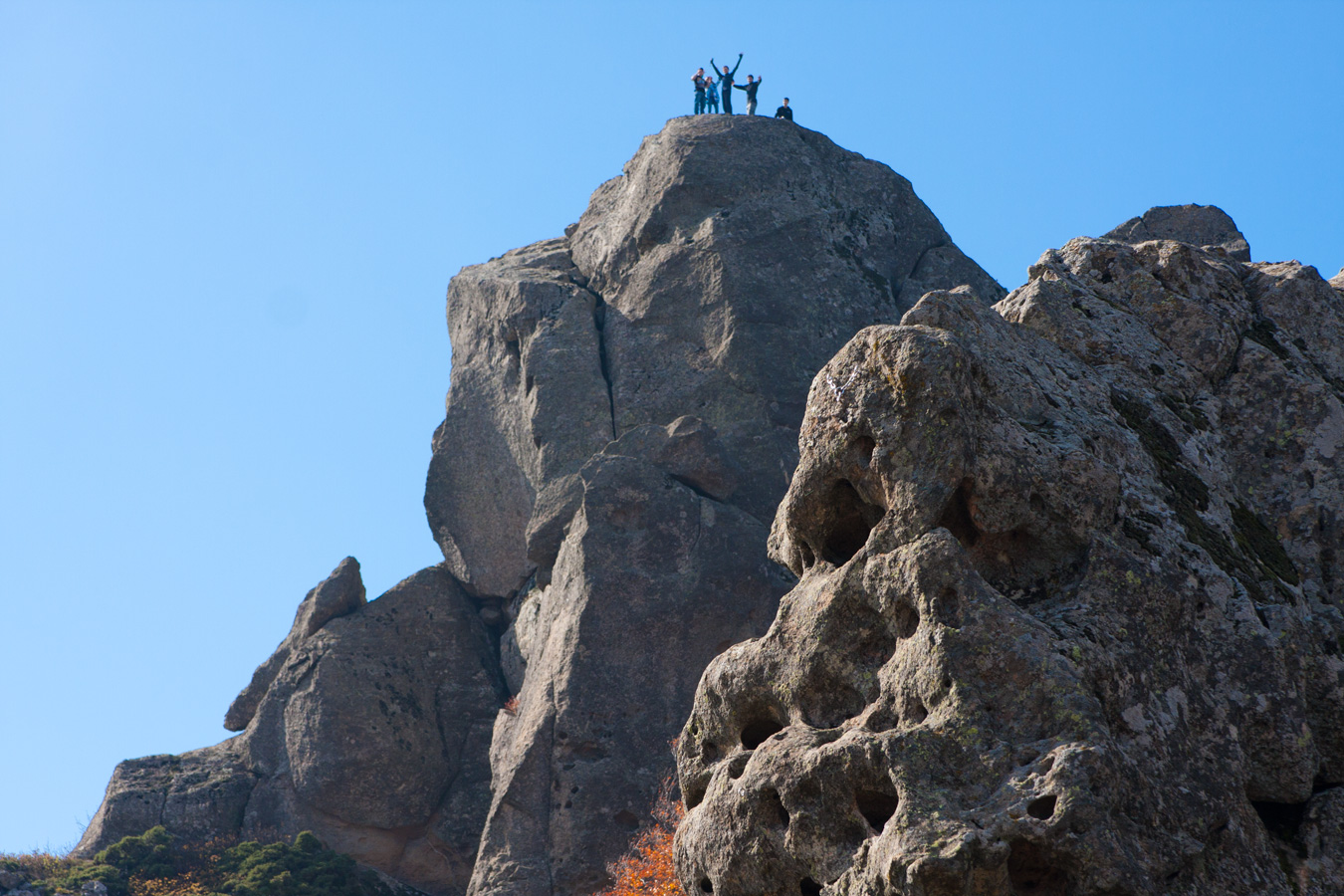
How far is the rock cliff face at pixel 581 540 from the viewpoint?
28766 millimetres

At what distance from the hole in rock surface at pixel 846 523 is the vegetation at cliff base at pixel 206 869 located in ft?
83.8

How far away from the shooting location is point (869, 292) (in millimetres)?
35938

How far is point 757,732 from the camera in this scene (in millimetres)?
9156

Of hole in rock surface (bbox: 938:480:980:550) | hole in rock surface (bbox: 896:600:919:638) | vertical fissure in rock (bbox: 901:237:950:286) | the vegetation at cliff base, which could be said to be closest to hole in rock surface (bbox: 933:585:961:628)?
hole in rock surface (bbox: 896:600:919:638)

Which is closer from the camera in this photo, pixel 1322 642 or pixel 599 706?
pixel 1322 642

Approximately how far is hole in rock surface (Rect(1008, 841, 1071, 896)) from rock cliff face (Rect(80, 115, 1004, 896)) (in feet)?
69.8

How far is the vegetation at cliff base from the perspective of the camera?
1193 inches

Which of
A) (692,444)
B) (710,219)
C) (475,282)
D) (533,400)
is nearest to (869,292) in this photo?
(710,219)

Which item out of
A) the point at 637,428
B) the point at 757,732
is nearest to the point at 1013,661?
the point at 757,732

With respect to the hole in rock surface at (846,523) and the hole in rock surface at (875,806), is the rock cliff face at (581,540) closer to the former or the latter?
the hole in rock surface at (846,523)

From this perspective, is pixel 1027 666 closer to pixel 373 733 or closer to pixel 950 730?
pixel 950 730

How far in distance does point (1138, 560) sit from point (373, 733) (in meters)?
29.8

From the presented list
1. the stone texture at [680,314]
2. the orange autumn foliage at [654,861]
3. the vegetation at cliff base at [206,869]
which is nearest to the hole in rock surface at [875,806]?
the orange autumn foliage at [654,861]

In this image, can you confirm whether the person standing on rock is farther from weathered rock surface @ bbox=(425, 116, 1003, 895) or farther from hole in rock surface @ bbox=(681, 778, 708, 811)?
hole in rock surface @ bbox=(681, 778, 708, 811)
